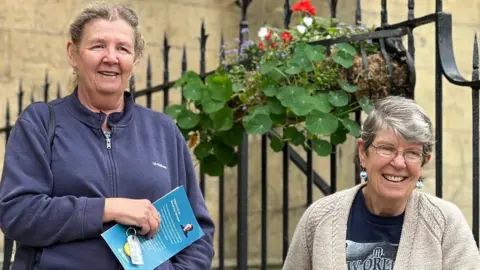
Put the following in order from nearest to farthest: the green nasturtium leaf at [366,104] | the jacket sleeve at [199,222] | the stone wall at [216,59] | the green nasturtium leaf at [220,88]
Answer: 1. the jacket sleeve at [199,222]
2. the green nasturtium leaf at [366,104]
3. the green nasturtium leaf at [220,88]
4. the stone wall at [216,59]

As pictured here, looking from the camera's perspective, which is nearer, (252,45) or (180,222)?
(180,222)

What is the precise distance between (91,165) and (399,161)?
908 millimetres

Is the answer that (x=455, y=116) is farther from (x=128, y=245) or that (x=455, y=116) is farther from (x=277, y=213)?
(x=128, y=245)

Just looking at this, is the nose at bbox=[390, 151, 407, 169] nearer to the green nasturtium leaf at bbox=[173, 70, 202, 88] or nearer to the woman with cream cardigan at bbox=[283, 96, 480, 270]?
the woman with cream cardigan at bbox=[283, 96, 480, 270]

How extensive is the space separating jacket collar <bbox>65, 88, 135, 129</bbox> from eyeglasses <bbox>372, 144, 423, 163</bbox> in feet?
2.52

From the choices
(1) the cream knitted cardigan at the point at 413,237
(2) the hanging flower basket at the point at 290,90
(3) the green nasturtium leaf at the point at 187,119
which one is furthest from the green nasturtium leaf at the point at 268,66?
(1) the cream knitted cardigan at the point at 413,237

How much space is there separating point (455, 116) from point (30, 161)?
3994mm

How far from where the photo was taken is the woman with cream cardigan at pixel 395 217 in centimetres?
252

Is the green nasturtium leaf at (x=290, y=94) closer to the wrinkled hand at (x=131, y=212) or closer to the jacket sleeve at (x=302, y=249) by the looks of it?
the jacket sleeve at (x=302, y=249)

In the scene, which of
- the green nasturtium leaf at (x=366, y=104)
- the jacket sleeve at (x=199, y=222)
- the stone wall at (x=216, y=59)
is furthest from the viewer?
the stone wall at (x=216, y=59)

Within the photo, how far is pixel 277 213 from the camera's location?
657 centimetres

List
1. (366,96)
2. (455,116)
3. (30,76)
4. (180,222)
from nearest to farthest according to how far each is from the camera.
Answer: (180,222) → (366,96) → (455,116) → (30,76)

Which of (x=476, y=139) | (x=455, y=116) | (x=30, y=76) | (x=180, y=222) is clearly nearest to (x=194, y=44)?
(x=30, y=76)

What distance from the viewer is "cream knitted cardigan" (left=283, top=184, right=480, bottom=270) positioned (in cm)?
253
